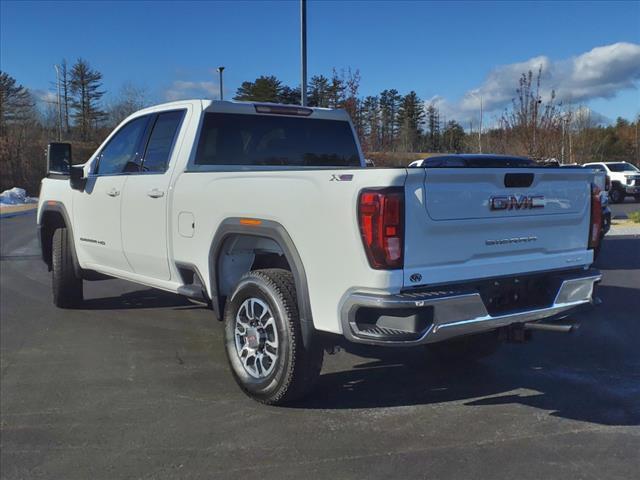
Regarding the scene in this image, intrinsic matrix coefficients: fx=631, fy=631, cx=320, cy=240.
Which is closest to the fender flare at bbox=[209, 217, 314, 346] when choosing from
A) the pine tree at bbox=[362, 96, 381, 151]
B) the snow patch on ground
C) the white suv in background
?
the pine tree at bbox=[362, 96, 381, 151]

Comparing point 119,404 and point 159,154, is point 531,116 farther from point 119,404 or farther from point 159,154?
point 119,404

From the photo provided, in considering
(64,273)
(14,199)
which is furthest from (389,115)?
(64,273)

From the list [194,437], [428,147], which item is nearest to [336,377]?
[194,437]

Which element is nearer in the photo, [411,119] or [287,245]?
[287,245]

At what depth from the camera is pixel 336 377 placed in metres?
4.89

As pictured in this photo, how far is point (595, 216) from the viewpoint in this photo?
4426 millimetres

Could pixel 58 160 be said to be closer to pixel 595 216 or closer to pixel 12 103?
pixel 595 216

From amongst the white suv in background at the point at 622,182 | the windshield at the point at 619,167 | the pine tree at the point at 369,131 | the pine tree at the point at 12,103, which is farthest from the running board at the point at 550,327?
the pine tree at the point at 12,103

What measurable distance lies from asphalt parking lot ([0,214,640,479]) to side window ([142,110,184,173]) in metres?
1.65

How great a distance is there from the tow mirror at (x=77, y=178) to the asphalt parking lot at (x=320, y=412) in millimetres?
A: 1442

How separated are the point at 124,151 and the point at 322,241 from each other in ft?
10.5

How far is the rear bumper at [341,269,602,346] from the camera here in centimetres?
340

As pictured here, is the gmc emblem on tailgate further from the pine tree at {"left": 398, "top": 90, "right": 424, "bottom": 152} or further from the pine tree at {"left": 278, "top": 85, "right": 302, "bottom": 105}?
the pine tree at {"left": 398, "top": 90, "right": 424, "bottom": 152}

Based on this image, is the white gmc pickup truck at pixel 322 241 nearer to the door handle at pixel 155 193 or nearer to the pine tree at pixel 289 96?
the door handle at pixel 155 193
